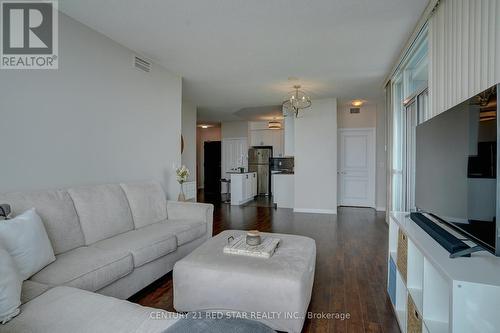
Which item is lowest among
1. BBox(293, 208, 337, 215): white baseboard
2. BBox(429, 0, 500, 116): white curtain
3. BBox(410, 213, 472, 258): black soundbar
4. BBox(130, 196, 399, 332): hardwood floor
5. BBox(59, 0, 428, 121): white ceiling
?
BBox(130, 196, 399, 332): hardwood floor

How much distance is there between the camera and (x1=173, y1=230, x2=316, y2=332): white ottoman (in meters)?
1.74

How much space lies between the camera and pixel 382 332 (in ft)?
6.18

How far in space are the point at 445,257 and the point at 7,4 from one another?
359 cm

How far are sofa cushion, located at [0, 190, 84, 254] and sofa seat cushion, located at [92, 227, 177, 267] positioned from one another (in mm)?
206

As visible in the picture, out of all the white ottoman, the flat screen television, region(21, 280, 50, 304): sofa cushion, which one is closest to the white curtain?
the flat screen television

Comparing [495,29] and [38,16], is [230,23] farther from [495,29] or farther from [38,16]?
[495,29]

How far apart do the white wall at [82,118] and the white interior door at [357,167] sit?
4868 mm

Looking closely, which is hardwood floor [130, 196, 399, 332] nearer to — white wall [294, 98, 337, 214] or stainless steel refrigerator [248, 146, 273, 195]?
white wall [294, 98, 337, 214]

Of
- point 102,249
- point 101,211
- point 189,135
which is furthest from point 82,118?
point 189,135

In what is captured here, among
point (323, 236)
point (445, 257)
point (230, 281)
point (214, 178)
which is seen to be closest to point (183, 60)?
point (230, 281)

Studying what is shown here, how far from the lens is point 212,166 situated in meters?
10.4

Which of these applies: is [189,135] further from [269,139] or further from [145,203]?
A: [269,139]

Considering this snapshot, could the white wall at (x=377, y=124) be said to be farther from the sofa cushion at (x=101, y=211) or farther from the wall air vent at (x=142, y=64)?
the sofa cushion at (x=101, y=211)

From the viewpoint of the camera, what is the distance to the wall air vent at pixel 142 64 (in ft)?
11.5
